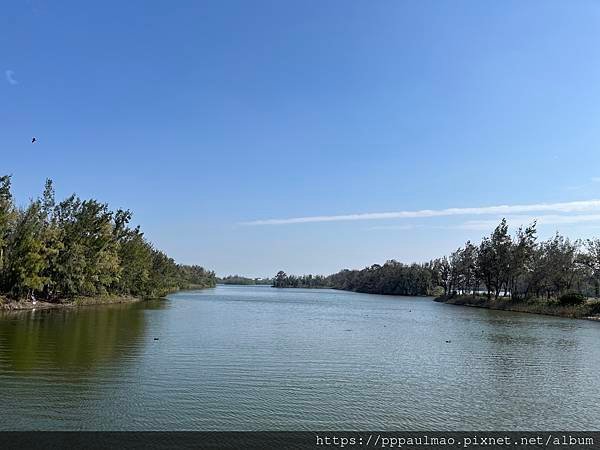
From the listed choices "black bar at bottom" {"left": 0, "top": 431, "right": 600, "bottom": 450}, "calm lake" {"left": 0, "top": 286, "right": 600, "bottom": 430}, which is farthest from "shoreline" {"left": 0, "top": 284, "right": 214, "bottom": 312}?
"black bar at bottom" {"left": 0, "top": 431, "right": 600, "bottom": 450}

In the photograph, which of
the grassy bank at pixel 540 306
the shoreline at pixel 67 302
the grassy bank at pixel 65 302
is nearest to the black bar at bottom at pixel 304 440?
the shoreline at pixel 67 302

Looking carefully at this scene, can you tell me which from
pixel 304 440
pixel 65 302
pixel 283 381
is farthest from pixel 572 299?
pixel 304 440

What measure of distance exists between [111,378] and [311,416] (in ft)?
27.6

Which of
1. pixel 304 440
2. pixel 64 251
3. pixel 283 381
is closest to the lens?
pixel 304 440

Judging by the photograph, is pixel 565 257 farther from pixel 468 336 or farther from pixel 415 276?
pixel 415 276

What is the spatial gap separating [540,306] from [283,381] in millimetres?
64895

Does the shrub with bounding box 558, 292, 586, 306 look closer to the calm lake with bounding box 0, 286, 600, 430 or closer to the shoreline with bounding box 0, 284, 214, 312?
the calm lake with bounding box 0, 286, 600, 430

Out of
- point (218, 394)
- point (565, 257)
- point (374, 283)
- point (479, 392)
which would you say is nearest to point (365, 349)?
point (479, 392)

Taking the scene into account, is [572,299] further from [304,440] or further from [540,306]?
[304,440]

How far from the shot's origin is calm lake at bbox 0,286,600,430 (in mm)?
14422

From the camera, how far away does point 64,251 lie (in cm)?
6191

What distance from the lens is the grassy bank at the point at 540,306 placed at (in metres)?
64.1

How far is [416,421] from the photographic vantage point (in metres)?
14.7

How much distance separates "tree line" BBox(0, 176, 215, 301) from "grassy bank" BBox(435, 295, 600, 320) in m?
60.3
